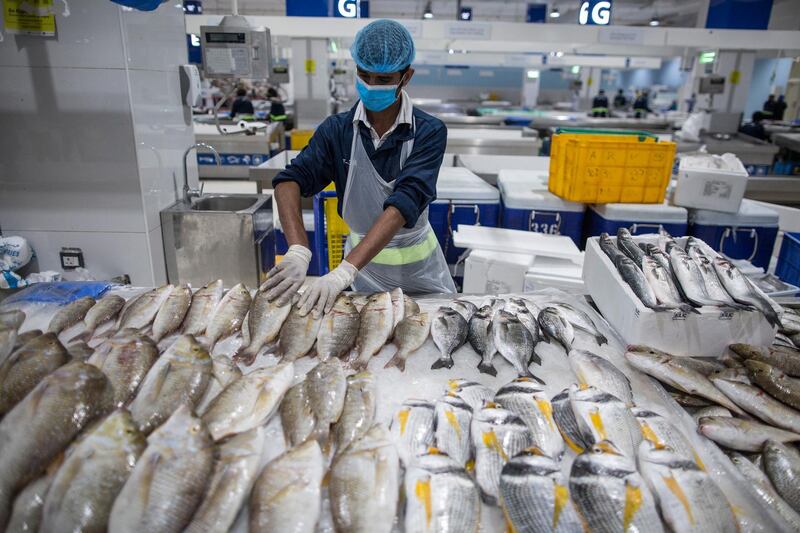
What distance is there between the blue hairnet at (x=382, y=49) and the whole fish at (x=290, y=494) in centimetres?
166

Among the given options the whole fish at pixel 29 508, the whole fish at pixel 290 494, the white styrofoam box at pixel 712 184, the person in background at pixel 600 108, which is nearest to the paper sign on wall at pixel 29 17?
the whole fish at pixel 29 508

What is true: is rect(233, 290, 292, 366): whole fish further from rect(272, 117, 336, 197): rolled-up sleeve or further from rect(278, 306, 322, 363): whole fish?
rect(272, 117, 336, 197): rolled-up sleeve

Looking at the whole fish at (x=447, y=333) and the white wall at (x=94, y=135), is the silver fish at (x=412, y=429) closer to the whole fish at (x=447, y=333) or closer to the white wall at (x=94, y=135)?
the whole fish at (x=447, y=333)

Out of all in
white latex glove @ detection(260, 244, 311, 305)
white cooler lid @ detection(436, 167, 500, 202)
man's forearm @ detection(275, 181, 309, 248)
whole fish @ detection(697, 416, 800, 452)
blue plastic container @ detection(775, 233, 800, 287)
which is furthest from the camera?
white cooler lid @ detection(436, 167, 500, 202)

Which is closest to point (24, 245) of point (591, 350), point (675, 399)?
point (591, 350)

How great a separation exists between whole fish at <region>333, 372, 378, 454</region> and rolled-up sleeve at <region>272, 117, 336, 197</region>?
136 centimetres

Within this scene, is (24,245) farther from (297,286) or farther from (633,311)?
(633,311)

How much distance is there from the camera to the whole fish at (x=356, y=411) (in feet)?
4.38

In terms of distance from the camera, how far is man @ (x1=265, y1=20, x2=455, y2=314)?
2.09m

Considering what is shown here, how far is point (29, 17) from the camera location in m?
2.78

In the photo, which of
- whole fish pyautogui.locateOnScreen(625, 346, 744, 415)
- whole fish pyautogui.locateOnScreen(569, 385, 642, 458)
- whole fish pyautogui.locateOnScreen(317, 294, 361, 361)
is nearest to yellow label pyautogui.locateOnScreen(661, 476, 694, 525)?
whole fish pyautogui.locateOnScreen(569, 385, 642, 458)

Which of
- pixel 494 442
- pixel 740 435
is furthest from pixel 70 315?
pixel 740 435

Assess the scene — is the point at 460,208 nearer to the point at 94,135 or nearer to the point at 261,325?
the point at 94,135

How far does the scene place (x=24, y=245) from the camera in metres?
3.13
